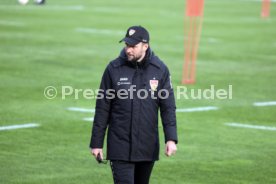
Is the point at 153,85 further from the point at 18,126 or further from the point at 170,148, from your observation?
the point at 18,126

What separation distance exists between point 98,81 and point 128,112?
36.9 ft

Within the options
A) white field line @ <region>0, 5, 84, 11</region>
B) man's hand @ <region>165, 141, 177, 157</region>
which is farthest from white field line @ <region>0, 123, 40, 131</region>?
white field line @ <region>0, 5, 84, 11</region>

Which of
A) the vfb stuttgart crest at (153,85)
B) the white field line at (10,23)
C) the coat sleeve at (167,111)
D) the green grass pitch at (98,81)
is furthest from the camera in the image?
the white field line at (10,23)

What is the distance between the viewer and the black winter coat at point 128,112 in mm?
9055

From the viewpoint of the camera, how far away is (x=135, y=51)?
8.98 meters

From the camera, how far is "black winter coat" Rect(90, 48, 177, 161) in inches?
356

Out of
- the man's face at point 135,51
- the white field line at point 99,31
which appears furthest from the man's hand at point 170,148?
the white field line at point 99,31

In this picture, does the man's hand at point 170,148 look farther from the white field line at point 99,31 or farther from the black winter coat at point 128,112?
the white field line at point 99,31

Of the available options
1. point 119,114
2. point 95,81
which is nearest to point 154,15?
point 95,81

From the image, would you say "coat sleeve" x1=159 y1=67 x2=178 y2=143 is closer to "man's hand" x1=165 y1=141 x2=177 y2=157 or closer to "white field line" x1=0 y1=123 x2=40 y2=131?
"man's hand" x1=165 y1=141 x2=177 y2=157

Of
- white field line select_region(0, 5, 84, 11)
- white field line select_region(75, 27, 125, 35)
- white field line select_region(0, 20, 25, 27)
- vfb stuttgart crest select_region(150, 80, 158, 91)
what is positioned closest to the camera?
vfb stuttgart crest select_region(150, 80, 158, 91)

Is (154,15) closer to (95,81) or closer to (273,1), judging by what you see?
(273,1)
